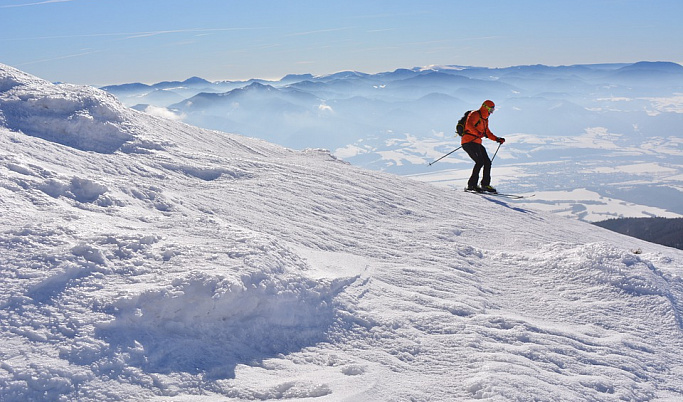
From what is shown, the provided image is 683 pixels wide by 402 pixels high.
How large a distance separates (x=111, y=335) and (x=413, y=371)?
260 cm

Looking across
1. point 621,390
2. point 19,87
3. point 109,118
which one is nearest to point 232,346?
point 621,390

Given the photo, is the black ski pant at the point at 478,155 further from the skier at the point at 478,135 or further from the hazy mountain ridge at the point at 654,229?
the hazy mountain ridge at the point at 654,229

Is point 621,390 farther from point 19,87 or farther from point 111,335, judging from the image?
point 19,87

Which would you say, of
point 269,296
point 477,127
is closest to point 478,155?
point 477,127

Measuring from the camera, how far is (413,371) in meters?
4.17

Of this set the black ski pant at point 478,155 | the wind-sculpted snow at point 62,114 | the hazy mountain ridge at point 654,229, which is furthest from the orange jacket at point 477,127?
the hazy mountain ridge at point 654,229

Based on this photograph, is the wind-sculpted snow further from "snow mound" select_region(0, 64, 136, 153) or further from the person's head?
the person's head

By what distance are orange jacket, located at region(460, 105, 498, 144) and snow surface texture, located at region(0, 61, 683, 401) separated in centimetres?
492

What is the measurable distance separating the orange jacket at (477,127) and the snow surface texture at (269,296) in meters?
4.92

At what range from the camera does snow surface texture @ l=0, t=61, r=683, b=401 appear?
364 centimetres

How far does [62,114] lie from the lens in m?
8.47

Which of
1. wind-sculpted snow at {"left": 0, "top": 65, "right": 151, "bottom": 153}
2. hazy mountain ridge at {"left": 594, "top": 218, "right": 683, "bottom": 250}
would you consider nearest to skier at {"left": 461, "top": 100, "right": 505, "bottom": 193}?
wind-sculpted snow at {"left": 0, "top": 65, "right": 151, "bottom": 153}

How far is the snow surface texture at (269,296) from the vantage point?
3.64 metres

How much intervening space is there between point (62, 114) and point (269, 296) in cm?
644
